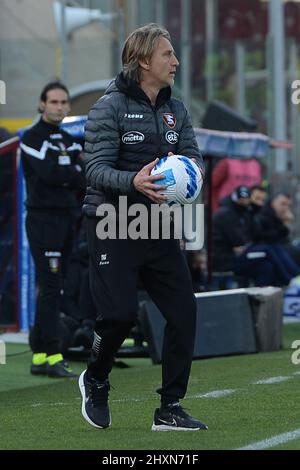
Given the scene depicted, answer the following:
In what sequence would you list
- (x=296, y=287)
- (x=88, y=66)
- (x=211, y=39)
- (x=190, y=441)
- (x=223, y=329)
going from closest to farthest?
(x=190, y=441)
(x=223, y=329)
(x=296, y=287)
(x=88, y=66)
(x=211, y=39)

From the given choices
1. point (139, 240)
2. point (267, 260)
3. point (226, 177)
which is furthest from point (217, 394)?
point (226, 177)

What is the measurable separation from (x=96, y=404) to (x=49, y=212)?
11.2 ft

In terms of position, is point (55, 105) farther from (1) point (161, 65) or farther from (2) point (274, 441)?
(2) point (274, 441)

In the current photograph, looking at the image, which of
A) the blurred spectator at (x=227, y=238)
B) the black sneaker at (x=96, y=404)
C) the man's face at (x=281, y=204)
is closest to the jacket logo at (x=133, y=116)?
the black sneaker at (x=96, y=404)

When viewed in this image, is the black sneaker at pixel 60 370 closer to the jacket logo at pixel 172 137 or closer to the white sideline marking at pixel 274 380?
the white sideline marking at pixel 274 380

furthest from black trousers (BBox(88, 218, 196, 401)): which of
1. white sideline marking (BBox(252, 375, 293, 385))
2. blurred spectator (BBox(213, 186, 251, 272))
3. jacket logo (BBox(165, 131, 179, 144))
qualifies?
blurred spectator (BBox(213, 186, 251, 272))

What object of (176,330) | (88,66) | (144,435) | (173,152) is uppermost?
(88,66)

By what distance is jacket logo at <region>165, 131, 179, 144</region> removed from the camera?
7.13 meters

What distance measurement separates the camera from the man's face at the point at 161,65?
712 centimetres

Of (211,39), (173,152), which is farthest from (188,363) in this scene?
(211,39)

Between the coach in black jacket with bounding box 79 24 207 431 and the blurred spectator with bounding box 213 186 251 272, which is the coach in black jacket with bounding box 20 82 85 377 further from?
the blurred spectator with bounding box 213 186 251 272

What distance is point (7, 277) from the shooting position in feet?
48.4
